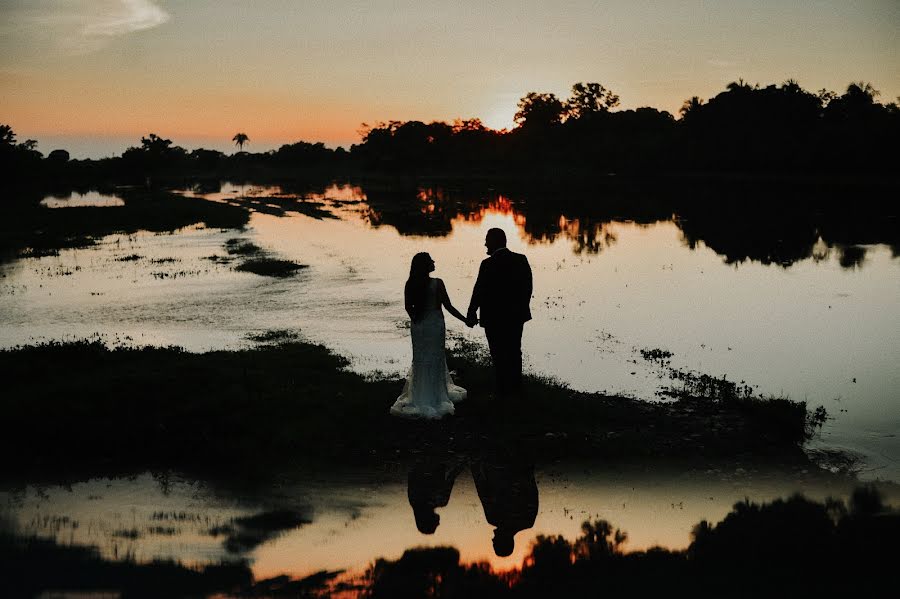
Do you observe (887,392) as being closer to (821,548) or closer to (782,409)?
(782,409)

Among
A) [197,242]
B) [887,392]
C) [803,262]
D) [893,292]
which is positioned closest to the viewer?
[887,392]

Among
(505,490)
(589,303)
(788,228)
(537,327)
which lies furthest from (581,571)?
(788,228)

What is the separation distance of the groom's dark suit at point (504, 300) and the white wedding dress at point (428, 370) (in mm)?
674

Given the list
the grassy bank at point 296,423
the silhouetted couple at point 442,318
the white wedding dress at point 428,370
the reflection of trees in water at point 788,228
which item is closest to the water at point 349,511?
the grassy bank at point 296,423

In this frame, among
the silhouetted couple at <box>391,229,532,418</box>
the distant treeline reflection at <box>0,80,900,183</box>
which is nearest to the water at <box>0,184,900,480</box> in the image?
the silhouetted couple at <box>391,229,532,418</box>

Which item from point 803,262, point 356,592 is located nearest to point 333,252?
point 803,262

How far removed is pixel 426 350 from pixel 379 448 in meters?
1.70

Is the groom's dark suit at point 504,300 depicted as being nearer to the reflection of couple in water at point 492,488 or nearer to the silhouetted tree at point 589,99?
the reflection of couple in water at point 492,488

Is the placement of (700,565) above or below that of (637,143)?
below

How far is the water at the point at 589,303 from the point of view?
16.4 m

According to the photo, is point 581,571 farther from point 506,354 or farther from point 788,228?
point 788,228

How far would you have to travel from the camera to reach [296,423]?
11477mm

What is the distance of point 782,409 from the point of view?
12328 millimetres

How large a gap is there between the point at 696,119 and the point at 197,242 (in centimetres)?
9486
